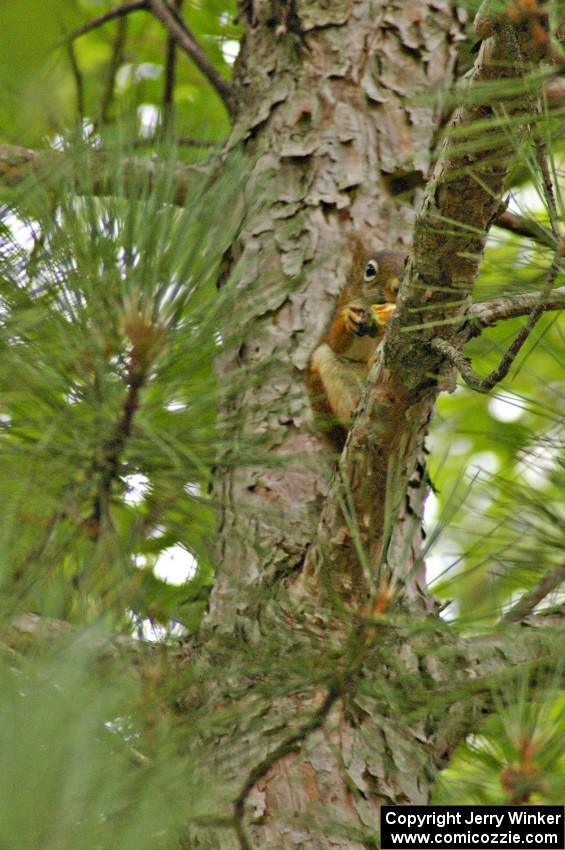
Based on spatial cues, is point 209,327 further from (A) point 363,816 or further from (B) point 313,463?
(A) point 363,816

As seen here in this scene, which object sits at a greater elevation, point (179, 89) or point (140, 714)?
point (179, 89)

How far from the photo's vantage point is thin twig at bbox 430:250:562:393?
3.46ft

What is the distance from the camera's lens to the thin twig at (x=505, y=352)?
105cm

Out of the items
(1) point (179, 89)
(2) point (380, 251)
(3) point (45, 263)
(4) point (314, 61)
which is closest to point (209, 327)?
(3) point (45, 263)

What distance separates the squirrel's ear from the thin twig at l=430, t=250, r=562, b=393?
0.55 metres

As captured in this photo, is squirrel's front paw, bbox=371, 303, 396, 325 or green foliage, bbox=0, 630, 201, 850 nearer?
green foliage, bbox=0, 630, 201, 850

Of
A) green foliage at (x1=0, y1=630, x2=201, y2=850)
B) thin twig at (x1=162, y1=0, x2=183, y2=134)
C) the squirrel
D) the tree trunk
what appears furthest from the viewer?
thin twig at (x1=162, y1=0, x2=183, y2=134)

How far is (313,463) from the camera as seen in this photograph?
1706 millimetres

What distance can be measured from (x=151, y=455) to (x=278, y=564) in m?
0.43

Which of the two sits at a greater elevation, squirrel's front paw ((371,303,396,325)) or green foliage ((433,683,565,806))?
squirrel's front paw ((371,303,396,325))

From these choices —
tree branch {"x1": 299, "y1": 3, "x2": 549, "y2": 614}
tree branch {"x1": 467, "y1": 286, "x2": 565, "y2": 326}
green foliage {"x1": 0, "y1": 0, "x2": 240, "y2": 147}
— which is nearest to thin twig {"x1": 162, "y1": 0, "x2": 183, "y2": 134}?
green foliage {"x1": 0, "y1": 0, "x2": 240, "y2": 147}

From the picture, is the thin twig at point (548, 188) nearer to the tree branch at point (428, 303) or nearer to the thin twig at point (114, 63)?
the tree branch at point (428, 303)

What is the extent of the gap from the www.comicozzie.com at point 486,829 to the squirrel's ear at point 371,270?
0.93 meters

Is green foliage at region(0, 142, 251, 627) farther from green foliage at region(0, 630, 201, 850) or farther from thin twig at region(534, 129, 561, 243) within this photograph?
thin twig at region(534, 129, 561, 243)
